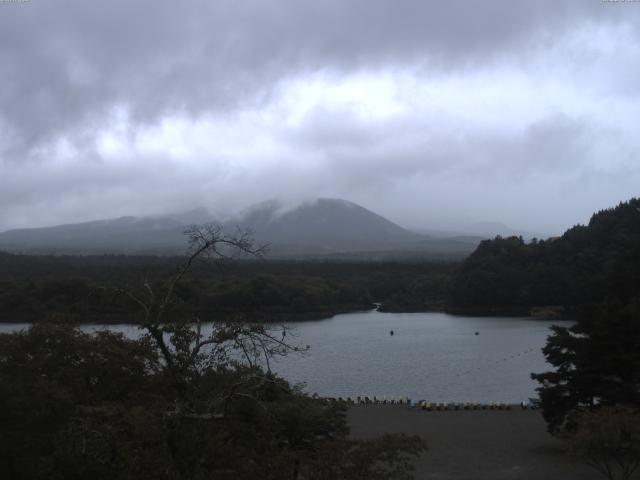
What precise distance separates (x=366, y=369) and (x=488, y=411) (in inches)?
336

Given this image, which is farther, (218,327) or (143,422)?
(218,327)

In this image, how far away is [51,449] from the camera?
21.8ft

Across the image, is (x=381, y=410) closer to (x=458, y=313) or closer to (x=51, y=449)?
(x=51, y=449)

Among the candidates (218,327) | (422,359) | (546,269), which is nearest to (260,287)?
(422,359)

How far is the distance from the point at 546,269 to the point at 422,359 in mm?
20657

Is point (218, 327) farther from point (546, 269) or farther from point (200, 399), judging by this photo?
point (546, 269)

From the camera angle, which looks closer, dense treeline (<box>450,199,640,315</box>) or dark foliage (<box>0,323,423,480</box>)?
dark foliage (<box>0,323,423,480</box>)

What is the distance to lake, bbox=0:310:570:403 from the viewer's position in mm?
19422

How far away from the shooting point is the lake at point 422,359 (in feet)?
63.7

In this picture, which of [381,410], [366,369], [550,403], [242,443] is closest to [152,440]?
[242,443]

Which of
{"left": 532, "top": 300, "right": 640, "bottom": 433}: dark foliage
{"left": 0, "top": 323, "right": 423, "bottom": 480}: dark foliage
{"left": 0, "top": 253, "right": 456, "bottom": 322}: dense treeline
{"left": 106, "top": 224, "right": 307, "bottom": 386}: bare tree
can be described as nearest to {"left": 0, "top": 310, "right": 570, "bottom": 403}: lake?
{"left": 0, "top": 253, "right": 456, "bottom": 322}: dense treeline

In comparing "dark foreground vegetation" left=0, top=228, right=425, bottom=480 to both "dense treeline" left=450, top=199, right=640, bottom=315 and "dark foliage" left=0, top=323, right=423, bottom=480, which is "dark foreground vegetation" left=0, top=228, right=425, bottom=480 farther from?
"dense treeline" left=450, top=199, right=640, bottom=315

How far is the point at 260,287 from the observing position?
39.6 meters

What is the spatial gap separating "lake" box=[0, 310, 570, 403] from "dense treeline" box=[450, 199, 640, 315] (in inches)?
156
